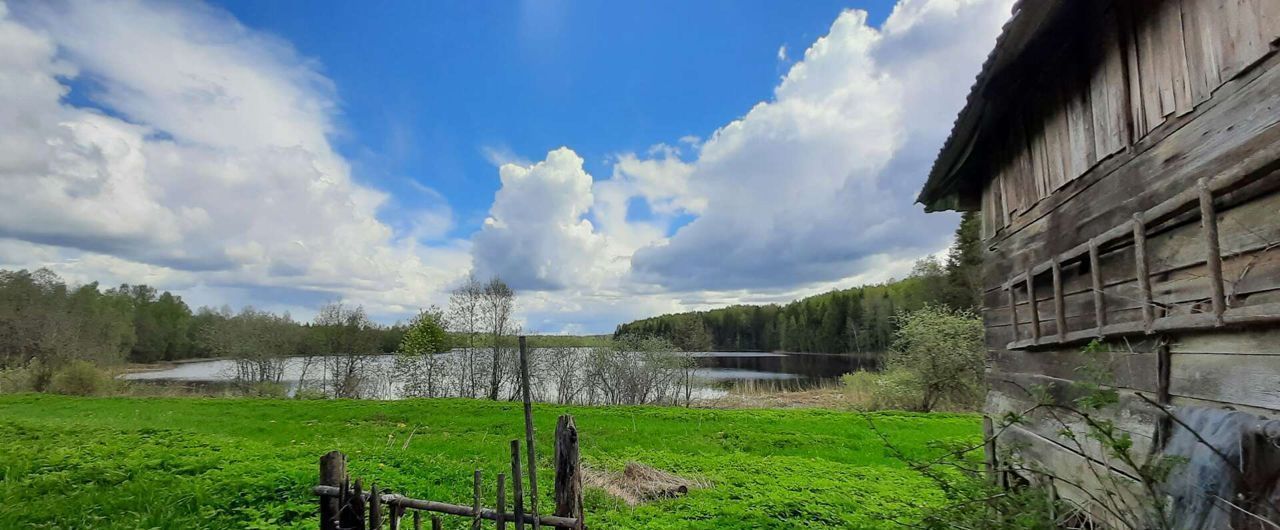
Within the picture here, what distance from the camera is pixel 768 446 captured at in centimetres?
1451

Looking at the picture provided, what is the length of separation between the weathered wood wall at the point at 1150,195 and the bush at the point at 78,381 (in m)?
40.5

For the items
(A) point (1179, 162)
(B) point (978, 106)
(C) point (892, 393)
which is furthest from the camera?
(C) point (892, 393)

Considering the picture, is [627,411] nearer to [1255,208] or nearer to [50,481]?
[50,481]

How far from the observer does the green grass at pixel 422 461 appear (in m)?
7.38

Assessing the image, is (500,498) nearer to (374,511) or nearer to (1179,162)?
(374,511)

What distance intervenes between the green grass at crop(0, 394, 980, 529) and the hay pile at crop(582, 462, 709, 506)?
0.41 meters

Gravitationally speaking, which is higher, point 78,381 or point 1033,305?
point 1033,305

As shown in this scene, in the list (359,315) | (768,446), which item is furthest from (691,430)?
(359,315)

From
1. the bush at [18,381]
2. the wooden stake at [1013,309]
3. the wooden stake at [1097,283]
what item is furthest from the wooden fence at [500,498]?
the bush at [18,381]

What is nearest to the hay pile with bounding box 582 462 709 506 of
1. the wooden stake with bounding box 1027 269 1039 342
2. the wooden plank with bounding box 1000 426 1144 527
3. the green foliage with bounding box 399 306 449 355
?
the wooden plank with bounding box 1000 426 1144 527

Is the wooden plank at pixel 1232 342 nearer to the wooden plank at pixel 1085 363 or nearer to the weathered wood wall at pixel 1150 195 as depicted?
the weathered wood wall at pixel 1150 195

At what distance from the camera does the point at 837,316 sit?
2699 inches

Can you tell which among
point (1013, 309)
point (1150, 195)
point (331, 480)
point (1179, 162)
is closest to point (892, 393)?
point (1013, 309)

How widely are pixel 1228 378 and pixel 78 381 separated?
42048 mm
